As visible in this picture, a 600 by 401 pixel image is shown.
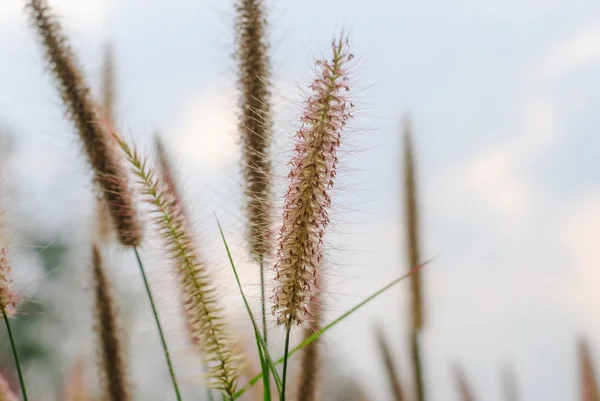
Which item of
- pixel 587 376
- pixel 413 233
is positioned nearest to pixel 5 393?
pixel 413 233

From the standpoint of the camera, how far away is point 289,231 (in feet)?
5.64

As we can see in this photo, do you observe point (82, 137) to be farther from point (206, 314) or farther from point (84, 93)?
point (206, 314)

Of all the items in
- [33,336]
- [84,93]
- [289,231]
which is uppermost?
[84,93]

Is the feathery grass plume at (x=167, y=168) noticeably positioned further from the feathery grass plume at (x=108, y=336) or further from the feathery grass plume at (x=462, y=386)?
the feathery grass plume at (x=462, y=386)

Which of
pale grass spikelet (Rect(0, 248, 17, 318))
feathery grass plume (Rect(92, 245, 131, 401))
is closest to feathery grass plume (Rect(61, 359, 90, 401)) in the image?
feathery grass plume (Rect(92, 245, 131, 401))

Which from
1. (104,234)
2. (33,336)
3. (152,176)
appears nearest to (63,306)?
(33,336)

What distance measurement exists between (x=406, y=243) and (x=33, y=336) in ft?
35.6

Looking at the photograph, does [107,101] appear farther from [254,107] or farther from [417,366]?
[417,366]

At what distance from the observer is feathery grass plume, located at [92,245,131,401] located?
2.52m

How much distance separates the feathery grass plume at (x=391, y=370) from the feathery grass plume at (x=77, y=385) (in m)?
1.19

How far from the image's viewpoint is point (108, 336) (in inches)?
99.9

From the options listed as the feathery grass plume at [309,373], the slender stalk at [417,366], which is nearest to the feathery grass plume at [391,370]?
the slender stalk at [417,366]

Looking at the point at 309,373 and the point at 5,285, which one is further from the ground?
the point at 5,285

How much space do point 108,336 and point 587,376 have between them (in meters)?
2.08
